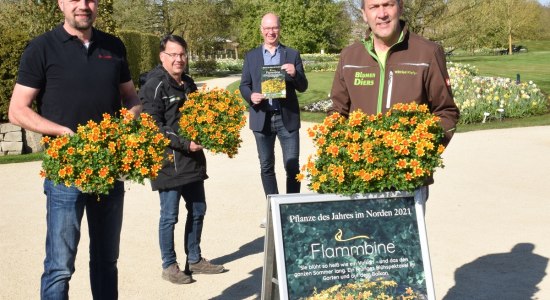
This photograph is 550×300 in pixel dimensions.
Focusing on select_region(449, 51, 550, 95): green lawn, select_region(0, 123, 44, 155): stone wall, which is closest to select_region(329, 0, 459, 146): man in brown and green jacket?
select_region(0, 123, 44, 155): stone wall

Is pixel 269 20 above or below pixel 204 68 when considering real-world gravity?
above

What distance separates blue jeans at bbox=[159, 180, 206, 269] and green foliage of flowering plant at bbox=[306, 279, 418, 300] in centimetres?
224

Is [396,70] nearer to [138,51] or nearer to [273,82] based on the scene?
[273,82]

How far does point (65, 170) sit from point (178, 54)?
209 cm

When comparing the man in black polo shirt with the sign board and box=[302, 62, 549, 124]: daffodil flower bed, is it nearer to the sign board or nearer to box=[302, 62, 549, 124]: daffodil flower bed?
the sign board

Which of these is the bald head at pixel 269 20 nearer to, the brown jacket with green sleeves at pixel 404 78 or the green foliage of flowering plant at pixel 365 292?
the brown jacket with green sleeves at pixel 404 78

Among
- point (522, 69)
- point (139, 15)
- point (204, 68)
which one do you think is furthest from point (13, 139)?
point (139, 15)

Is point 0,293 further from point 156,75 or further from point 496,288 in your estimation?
point 496,288

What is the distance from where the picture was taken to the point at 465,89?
53.1ft

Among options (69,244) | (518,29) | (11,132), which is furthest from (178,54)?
(518,29)

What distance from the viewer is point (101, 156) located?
3.39m

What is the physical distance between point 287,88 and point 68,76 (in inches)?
137

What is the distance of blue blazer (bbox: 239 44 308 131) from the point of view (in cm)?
677

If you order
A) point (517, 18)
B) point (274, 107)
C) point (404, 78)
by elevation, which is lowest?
point (274, 107)
